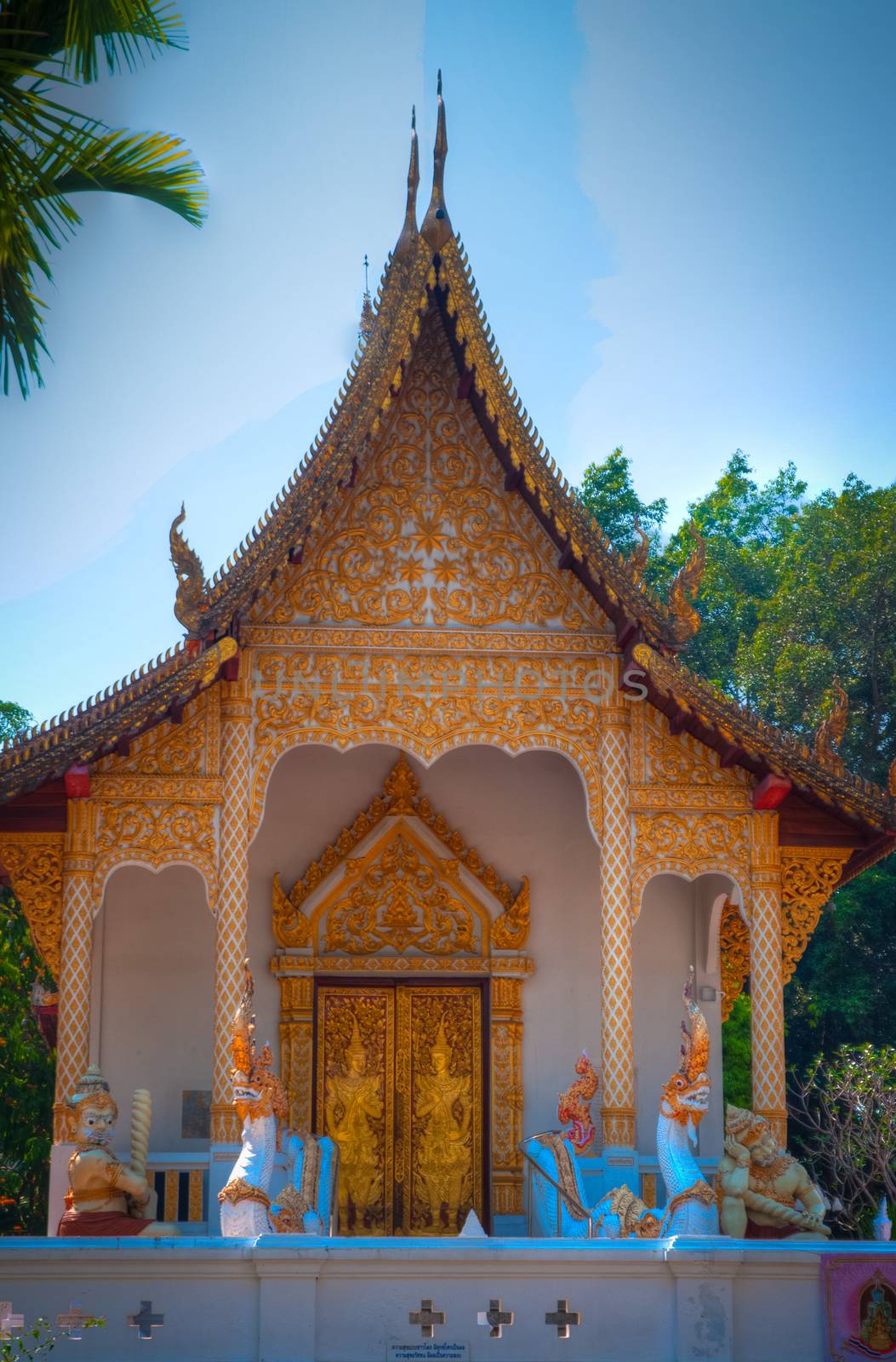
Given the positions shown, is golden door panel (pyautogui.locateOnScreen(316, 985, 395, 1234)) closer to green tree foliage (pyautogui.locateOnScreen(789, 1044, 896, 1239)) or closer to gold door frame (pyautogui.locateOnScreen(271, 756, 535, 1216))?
gold door frame (pyautogui.locateOnScreen(271, 756, 535, 1216))

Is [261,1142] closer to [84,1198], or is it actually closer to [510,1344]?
[84,1198]

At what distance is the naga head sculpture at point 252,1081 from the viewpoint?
10.5m

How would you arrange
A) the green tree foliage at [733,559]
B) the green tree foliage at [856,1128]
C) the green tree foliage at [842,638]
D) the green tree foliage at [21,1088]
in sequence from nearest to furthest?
the green tree foliage at [856,1128] → the green tree foliage at [21,1088] → the green tree foliage at [842,638] → the green tree foliage at [733,559]

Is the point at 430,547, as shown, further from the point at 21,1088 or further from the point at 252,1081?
the point at 21,1088

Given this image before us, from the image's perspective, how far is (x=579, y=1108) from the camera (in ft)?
39.4

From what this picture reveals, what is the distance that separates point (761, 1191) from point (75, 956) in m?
4.68

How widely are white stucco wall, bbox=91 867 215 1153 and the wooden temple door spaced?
96cm

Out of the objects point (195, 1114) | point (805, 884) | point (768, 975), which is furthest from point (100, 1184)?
point (805, 884)

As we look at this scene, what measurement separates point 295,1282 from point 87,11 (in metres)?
6.80

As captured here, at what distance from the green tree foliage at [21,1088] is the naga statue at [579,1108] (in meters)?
9.22

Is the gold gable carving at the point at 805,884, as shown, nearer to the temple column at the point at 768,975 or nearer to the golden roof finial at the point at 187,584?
the temple column at the point at 768,975

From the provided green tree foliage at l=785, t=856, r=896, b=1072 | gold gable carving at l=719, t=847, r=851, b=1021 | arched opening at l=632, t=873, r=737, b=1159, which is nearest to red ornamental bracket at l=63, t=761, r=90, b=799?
arched opening at l=632, t=873, r=737, b=1159

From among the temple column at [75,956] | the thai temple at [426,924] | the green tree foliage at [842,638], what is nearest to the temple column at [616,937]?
the thai temple at [426,924]

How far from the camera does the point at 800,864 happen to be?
41.7ft
